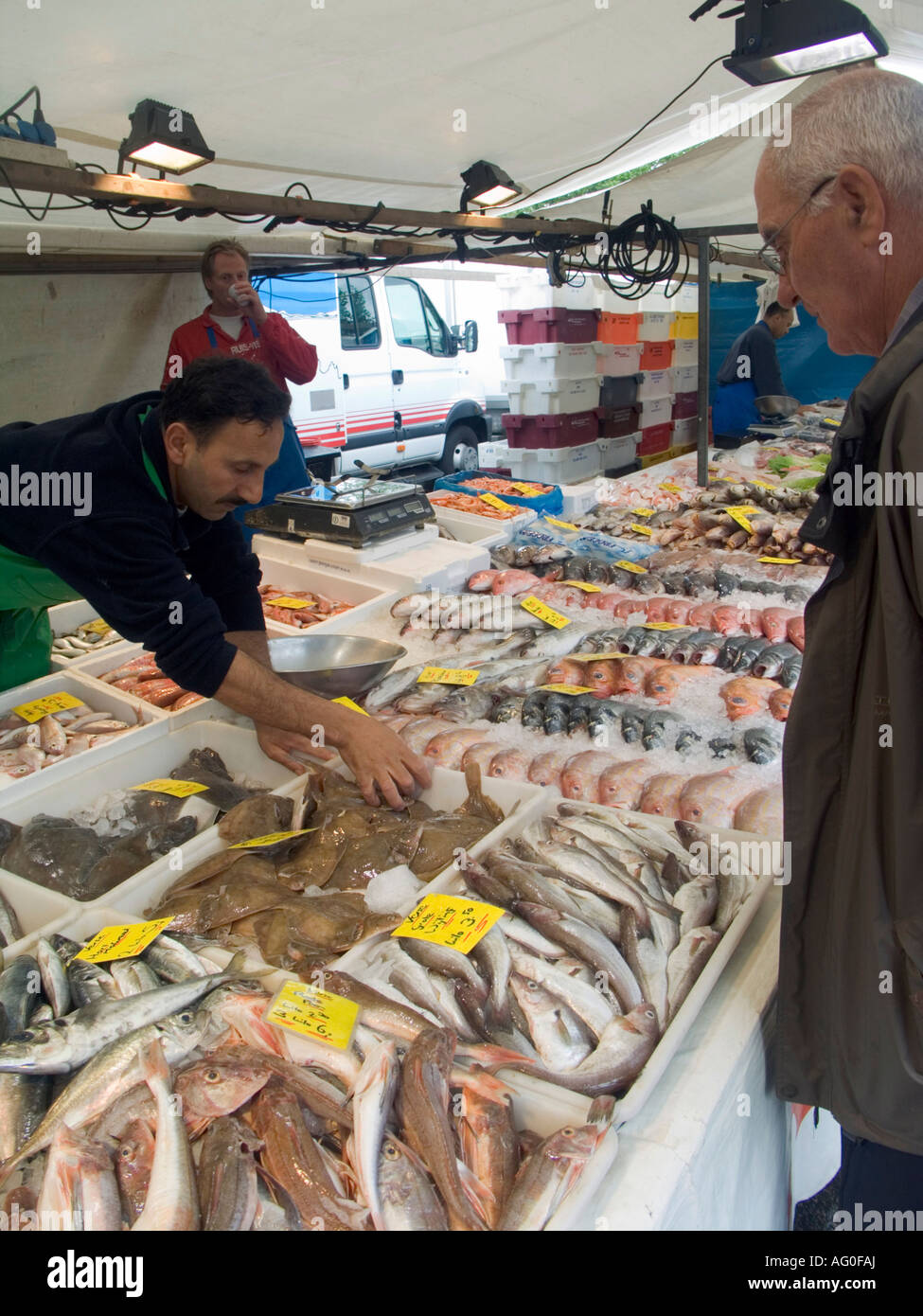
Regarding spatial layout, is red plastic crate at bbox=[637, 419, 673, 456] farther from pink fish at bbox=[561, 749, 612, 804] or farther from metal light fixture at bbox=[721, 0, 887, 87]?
pink fish at bbox=[561, 749, 612, 804]

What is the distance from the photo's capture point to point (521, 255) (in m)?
8.27

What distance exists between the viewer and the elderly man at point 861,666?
4.09 feet

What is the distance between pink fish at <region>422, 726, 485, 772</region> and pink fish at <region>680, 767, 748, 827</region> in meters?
0.70

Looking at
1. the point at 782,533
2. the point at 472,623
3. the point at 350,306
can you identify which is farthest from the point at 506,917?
the point at 350,306

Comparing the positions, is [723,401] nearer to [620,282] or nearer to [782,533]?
[620,282]

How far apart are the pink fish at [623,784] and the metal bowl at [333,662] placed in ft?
3.19

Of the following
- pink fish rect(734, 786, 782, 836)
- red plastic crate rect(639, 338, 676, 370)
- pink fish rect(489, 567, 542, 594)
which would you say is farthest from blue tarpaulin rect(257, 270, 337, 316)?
pink fish rect(734, 786, 782, 836)

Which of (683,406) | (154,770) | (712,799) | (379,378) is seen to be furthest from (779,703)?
(683,406)

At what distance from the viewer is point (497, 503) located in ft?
18.8

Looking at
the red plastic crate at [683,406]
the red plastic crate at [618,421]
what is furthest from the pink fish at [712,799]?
the red plastic crate at [683,406]

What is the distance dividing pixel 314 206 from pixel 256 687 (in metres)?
2.87

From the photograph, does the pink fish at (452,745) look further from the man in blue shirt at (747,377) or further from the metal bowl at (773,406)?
the metal bowl at (773,406)

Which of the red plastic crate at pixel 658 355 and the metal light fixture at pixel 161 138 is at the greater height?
the red plastic crate at pixel 658 355

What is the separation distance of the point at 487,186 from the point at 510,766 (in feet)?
11.8
